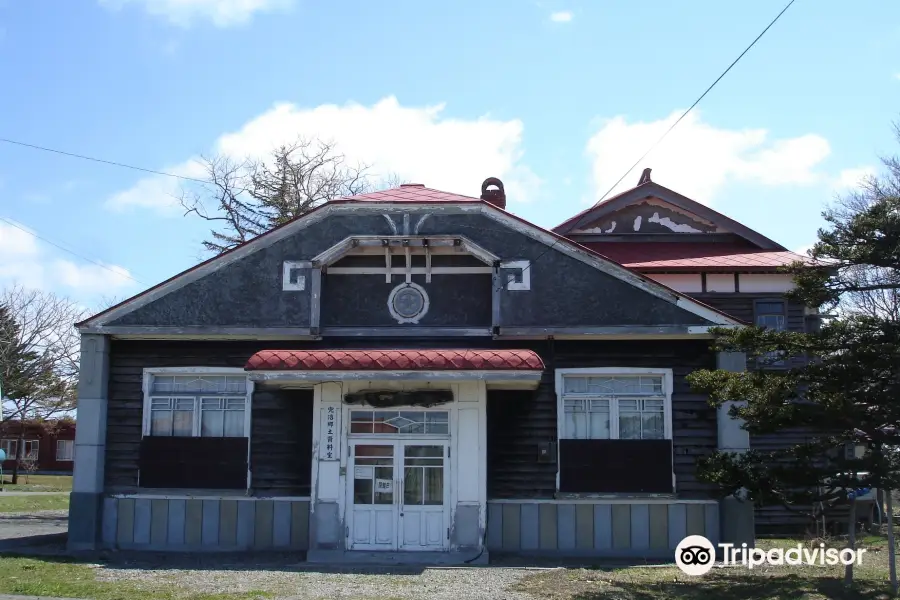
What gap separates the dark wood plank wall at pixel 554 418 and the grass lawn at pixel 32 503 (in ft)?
49.0

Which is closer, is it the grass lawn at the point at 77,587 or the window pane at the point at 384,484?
the grass lawn at the point at 77,587

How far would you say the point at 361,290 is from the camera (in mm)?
15375

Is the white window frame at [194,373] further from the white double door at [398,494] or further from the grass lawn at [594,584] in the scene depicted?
the grass lawn at [594,584]

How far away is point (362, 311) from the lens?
15320mm

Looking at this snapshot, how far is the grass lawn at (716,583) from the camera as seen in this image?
10.5m

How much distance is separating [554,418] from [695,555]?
2.99 m

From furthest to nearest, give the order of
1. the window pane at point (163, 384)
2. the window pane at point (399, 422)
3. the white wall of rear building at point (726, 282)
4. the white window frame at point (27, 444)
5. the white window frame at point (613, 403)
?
the white window frame at point (27, 444) → the white wall of rear building at point (726, 282) → the window pane at point (163, 384) → the white window frame at point (613, 403) → the window pane at point (399, 422)

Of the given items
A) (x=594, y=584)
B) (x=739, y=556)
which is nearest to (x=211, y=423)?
(x=594, y=584)

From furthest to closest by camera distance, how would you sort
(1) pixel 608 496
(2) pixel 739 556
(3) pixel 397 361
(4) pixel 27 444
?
(4) pixel 27 444 < (1) pixel 608 496 < (2) pixel 739 556 < (3) pixel 397 361

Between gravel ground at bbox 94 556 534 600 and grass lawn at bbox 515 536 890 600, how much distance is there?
0.56m

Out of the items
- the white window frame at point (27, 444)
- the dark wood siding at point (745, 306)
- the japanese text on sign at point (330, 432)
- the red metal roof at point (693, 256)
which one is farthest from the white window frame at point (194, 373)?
the white window frame at point (27, 444)

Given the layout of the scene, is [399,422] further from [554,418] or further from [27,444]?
[27,444]

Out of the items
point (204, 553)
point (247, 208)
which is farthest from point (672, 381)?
point (247, 208)

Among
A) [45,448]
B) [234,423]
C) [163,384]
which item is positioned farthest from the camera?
[45,448]
